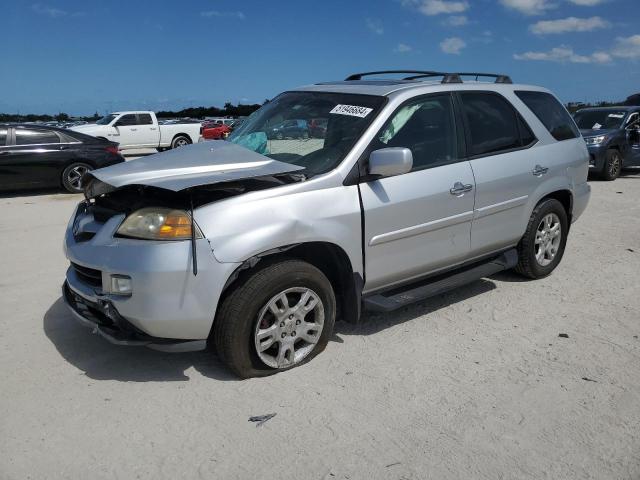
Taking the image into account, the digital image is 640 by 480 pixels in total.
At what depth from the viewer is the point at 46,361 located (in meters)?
3.75

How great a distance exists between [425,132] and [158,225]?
207 centimetres

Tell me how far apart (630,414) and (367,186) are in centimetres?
200

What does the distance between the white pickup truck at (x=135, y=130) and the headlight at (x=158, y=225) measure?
1760cm

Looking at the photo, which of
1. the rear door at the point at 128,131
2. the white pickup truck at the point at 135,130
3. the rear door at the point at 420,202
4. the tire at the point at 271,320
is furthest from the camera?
the rear door at the point at 128,131

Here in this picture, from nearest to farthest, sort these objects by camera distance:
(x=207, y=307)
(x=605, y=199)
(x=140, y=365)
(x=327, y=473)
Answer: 1. (x=327, y=473)
2. (x=207, y=307)
3. (x=140, y=365)
4. (x=605, y=199)

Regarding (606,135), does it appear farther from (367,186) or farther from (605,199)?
(367,186)

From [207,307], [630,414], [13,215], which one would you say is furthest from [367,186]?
[13,215]

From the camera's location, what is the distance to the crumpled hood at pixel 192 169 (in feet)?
10.7

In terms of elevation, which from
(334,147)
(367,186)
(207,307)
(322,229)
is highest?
(334,147)

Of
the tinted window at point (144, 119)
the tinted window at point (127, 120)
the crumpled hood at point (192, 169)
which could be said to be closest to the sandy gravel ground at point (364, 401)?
the crumpled hood at point (192, 169)

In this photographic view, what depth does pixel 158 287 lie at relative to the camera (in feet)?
10.1

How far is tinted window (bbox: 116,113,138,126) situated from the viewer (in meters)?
20.6

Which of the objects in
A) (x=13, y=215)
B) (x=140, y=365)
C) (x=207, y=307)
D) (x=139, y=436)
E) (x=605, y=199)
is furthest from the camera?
(x=605, y=199)

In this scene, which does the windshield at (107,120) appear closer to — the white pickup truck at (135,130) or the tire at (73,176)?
the white pickup truck at (135,130)
